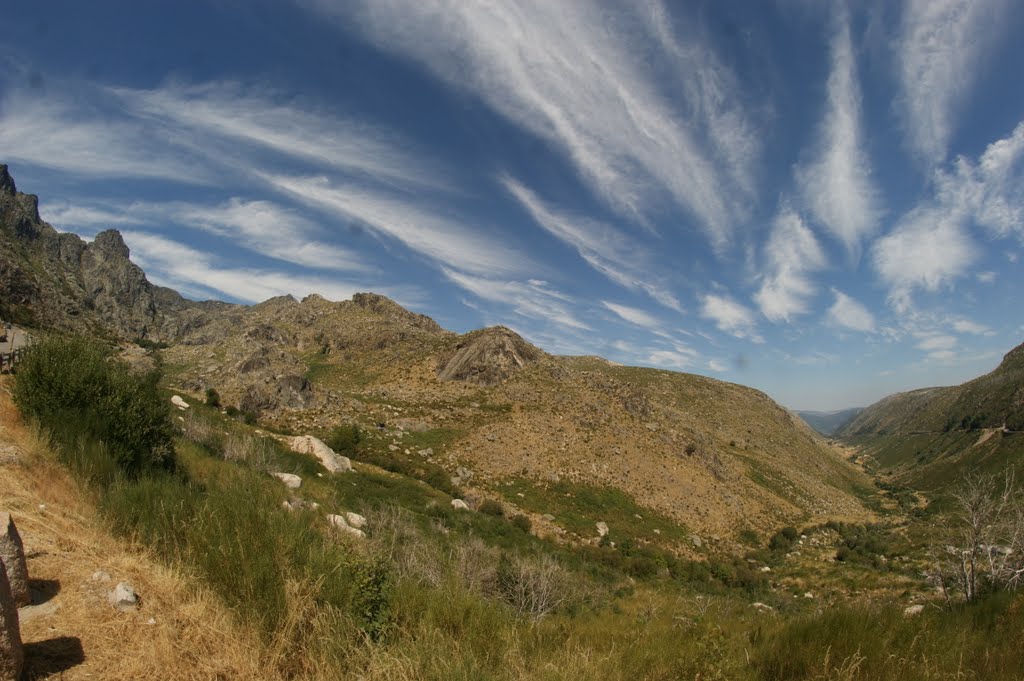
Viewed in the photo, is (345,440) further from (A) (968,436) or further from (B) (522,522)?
→ (A) (968,436)

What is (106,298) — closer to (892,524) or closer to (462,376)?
(462,376)

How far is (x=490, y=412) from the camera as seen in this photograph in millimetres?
42562

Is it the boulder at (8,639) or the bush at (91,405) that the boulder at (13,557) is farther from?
the bush at (91,405)

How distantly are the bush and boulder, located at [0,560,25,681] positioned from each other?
571cm

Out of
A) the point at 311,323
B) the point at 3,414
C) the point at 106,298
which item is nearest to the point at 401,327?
the point at 311,323

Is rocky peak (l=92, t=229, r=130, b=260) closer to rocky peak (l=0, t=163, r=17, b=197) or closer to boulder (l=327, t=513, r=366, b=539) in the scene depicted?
rocky peak (l=0, t=163, r=17, b=197)

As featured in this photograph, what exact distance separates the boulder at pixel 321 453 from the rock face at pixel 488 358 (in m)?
24.0

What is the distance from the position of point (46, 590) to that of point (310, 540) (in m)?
2.45

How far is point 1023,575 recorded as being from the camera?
9164mm

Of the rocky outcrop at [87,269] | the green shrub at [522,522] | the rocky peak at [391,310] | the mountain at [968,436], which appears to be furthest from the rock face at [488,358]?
the mountain at [968,436]

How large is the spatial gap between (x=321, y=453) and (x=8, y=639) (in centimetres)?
2396

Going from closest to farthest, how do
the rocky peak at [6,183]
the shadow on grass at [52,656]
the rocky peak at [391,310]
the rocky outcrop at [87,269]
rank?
1. the shadow on grass at [52,656]
2. the rocky peak at [391,310]
3. the rocky outcrop at [87,269]
4. the rocky peak at [6,183]

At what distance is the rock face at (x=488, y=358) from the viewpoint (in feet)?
164

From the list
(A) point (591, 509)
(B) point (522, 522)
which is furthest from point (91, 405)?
(A) point (591, 509)
